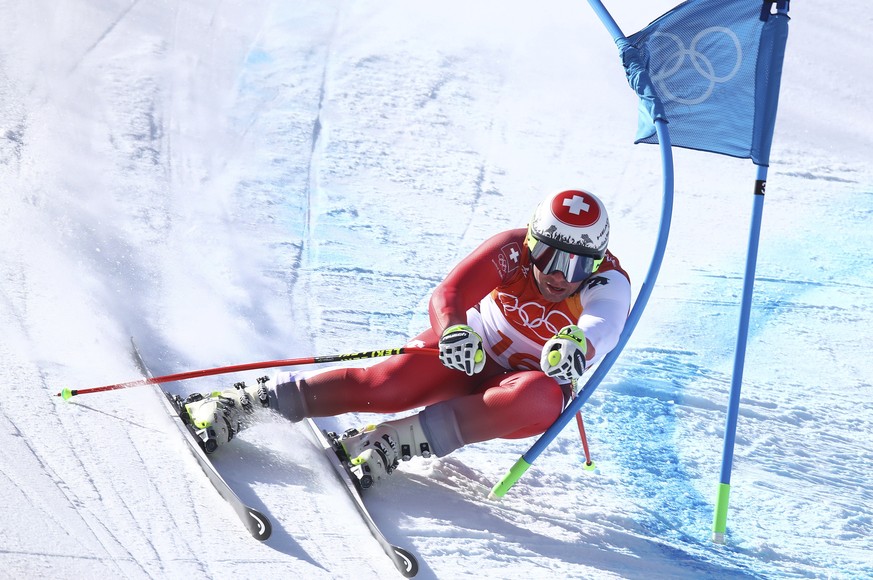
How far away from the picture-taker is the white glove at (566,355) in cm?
351

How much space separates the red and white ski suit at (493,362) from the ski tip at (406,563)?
21.3 inches

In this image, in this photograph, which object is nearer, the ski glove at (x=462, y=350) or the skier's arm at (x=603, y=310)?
the ski glove at (x=462, y=350)

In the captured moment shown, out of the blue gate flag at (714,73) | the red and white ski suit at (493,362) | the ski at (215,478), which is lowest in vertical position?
the ski at (215,478)

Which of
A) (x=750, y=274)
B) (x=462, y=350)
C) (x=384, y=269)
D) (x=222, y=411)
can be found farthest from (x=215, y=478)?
(x=384, y=269)

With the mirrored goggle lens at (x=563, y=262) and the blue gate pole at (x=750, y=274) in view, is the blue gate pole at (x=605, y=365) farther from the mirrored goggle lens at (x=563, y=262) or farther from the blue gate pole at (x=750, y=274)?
the blue gate pole at (x=750, y=274)

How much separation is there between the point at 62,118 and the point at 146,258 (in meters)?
2.03

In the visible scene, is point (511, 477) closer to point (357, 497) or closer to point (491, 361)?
point (491, 361)

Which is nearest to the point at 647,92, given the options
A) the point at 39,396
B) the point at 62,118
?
the point at 39,396

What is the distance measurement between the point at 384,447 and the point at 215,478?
25.0 inches

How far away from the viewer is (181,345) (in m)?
4.76

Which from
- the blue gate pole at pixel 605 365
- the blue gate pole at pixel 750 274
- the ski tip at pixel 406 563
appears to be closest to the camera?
the ski tip at pixel 406 563

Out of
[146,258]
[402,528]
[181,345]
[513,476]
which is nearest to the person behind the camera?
[402,528]

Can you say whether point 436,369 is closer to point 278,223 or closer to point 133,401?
point 133,401

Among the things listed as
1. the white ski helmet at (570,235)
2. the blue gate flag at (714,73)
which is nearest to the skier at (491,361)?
the white ski helmet at (570,235)
